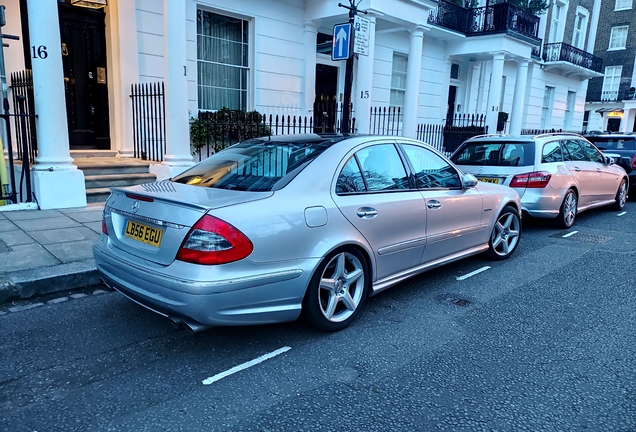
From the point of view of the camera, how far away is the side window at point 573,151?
7.86 metres

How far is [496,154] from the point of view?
24.4ft

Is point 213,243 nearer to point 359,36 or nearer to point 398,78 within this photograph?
point 359,36

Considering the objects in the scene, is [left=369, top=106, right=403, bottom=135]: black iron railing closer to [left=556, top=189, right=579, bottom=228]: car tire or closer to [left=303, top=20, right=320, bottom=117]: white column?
[left=303, top=20, right=320, bottom=117]: white column

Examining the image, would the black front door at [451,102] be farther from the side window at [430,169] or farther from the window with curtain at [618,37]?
the window with curtain at [618,37]

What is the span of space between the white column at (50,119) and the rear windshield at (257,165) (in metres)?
3.86

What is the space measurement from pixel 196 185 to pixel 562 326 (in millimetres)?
3226

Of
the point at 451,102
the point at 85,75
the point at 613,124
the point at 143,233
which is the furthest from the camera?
the point at 613,124

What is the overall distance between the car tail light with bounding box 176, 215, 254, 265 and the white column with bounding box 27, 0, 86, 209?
5043 millimetres

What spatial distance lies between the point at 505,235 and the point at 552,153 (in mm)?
2561

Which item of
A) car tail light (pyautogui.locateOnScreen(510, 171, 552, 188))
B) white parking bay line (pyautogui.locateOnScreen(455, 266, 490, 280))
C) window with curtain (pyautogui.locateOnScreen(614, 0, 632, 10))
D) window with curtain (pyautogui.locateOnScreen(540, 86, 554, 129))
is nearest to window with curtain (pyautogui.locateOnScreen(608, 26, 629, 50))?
window with curtain (pyautogui.locateOnScreen(614, 0, 632, 10))

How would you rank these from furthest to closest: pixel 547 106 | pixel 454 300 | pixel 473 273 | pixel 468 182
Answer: pixel 547 106
pixel 473 273
pixel 468 182
pixel 454 300

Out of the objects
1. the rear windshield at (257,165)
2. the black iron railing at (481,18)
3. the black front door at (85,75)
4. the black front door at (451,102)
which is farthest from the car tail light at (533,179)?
the black front door at (451,102)

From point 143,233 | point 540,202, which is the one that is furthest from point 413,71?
point 143,233

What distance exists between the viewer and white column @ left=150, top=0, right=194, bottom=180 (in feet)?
25.7
